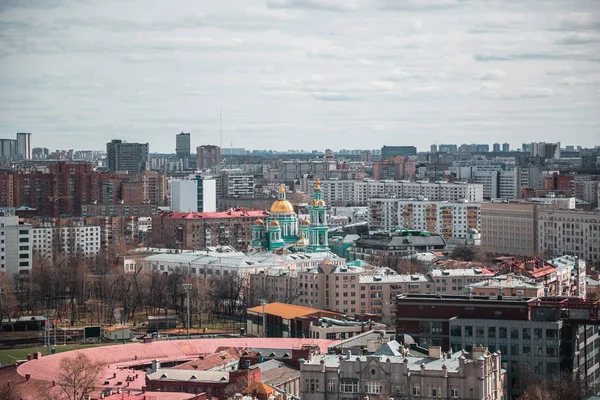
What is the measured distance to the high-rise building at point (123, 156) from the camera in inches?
4695

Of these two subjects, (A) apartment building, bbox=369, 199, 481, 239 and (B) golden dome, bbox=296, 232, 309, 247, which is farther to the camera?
(A) apartment building, bbox=369, 199, 481, 239

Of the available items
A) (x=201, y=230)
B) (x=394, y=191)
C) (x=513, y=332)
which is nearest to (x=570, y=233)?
(x=201, y=230)

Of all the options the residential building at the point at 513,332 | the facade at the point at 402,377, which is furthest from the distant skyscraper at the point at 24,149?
the facade at the point at 402,377

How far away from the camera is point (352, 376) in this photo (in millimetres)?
23344

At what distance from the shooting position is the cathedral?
56.8 meters

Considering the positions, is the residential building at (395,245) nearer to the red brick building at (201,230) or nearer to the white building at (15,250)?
the red brick building at (201,230)

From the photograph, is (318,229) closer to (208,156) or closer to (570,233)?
(570,233)

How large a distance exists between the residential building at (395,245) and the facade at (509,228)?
105 inches

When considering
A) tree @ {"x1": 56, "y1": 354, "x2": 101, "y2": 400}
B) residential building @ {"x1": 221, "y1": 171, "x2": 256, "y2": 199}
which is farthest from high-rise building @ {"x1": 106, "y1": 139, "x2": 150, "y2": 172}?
tree @ {"x1": 56, "y1": 354, "x2": 101, "y2": 400}

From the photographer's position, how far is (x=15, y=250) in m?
49.6

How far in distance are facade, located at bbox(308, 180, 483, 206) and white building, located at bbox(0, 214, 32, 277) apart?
30483 millimetres

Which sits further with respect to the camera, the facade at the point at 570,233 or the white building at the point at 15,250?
the facade at the point at 570,233

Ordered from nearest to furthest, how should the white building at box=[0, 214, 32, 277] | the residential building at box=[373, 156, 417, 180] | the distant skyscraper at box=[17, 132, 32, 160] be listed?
1. the white building at box=[0, 214, 32, 277]
2. the distant skyscraper at box=[17, 132, 32, 160]
3. the residential building at box=[373, 156, 417, 180]

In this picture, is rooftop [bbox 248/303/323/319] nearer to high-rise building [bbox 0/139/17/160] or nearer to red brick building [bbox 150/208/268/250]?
red brick building [bbox 150/208/268/250]
